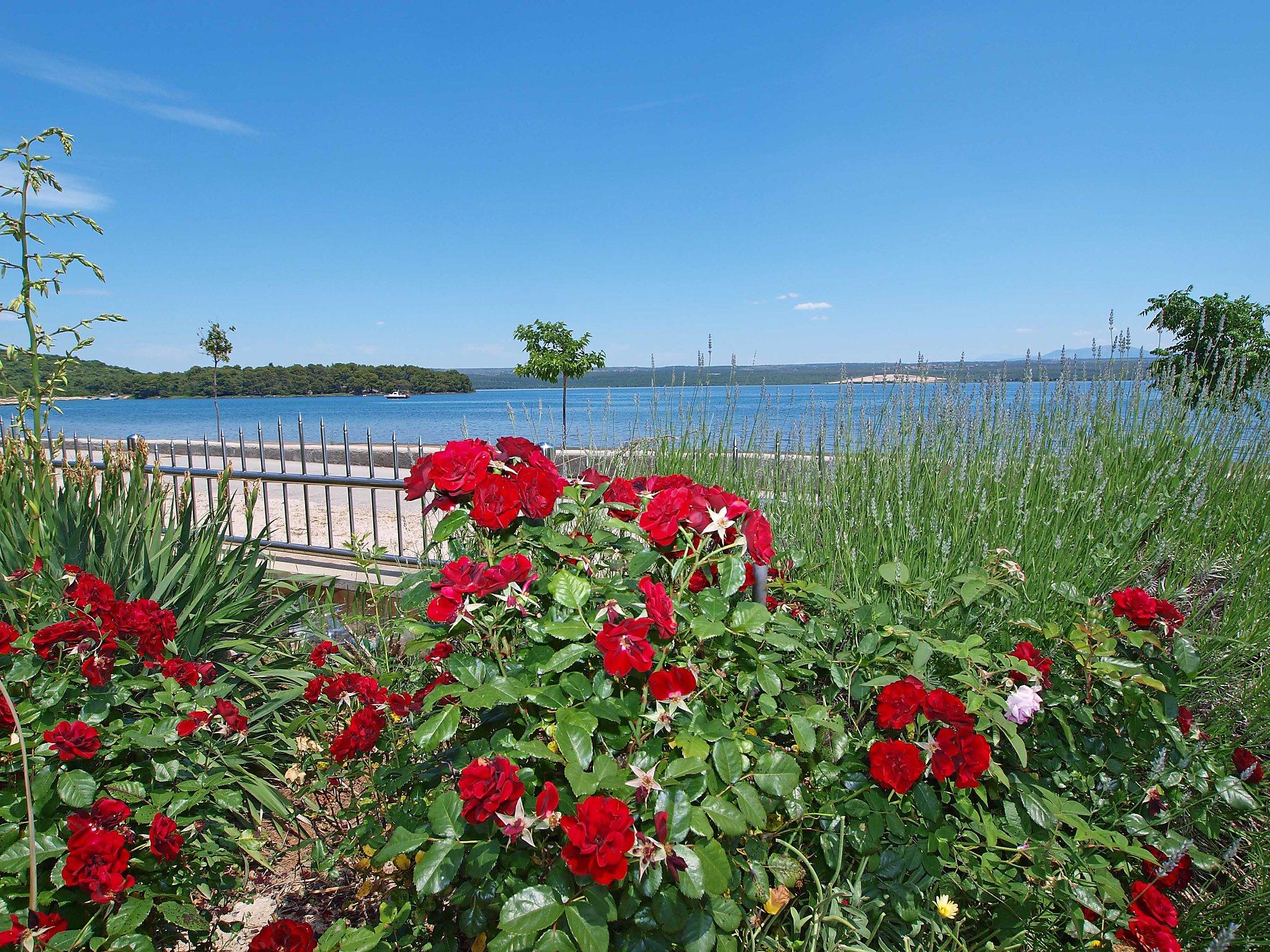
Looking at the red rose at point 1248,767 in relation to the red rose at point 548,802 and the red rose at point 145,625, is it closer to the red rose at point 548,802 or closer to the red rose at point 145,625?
the red rose at point 548,802

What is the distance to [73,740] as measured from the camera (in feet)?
4.75

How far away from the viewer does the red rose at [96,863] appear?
1.28 metres

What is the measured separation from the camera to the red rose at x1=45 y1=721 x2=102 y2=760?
1436 millimetres

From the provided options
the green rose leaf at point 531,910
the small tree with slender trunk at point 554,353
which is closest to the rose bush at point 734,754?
the green rose leaf at point 531,910

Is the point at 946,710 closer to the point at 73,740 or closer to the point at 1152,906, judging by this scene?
the point at 1152,906

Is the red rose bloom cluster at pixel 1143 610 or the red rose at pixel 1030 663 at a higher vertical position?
the red rose bloom cluster at pixel 1143 610

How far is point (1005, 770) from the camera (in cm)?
160

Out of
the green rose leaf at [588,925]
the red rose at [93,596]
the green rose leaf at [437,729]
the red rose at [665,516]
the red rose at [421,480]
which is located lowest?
the green rose leaf at [588,925]

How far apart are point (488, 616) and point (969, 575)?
1.20 meters

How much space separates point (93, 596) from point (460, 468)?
1.05 metres

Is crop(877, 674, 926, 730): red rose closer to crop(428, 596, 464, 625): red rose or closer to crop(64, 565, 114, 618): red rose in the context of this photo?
crop(428, 596, 464, 625): red rose

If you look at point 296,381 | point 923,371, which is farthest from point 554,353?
point 296,381

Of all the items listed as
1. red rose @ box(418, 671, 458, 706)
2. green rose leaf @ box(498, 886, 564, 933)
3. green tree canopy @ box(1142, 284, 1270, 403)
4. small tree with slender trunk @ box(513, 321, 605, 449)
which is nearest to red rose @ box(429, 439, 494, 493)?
red rose @ box(418, 671, 458, 706)

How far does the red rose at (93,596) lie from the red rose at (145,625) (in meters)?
0.02
